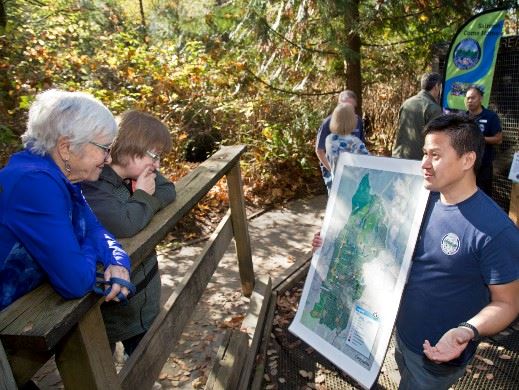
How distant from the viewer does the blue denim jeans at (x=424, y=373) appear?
6.03 ft

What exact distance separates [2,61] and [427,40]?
A: 7.34 m

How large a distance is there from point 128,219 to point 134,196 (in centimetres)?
15

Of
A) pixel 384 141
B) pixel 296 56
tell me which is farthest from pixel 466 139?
pixel 384 141

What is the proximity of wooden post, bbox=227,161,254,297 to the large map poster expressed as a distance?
1.51 m

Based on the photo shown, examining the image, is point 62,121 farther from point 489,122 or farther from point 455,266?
point 489,122

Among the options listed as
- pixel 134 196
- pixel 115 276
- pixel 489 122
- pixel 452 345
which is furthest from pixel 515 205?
pixel 115 276

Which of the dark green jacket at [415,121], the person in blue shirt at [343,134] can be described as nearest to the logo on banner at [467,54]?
the dark green jacket at [415,121]

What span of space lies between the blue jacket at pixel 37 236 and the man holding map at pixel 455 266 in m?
1.35

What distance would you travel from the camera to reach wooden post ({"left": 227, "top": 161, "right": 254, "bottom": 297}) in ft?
12.3

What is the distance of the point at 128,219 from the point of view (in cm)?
176

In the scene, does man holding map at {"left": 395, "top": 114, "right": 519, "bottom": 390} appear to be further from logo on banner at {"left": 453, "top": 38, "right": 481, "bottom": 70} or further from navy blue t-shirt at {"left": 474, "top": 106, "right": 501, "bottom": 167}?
logo on banner at {"left": 453, "top": 38, "right": 481, "bottom": 70}

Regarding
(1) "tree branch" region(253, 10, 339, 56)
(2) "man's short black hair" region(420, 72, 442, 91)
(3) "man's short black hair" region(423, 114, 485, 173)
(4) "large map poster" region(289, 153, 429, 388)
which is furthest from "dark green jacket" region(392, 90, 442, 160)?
(3) "man's short black hair" region(423, 114, 485, 173)

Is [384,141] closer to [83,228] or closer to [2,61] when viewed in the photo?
[2,61]

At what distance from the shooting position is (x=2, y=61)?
6773mm
